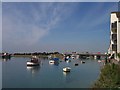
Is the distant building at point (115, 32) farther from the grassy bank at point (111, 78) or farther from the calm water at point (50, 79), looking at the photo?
the grassy bank at point (111, 78)

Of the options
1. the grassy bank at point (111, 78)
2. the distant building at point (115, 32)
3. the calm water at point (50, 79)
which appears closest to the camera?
the grassy bank at point (111, 78)

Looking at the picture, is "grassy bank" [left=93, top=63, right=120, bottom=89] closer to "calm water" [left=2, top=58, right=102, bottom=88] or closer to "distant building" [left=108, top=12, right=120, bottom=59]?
"calm water" [left=2, top=58, right=102, bottom=88]

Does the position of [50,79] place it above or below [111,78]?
below

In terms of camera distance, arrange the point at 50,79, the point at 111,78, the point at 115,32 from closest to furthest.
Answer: the point at 111,78 < the point at 50,79 < the point at 115,32

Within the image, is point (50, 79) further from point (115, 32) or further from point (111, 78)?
point (111, 78)

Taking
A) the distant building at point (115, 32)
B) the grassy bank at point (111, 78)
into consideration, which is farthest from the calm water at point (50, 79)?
the grassy bank at point (111, 78)

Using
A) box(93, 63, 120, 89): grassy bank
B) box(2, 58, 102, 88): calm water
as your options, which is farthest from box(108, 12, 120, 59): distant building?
box(93, 63, 120, 89): grassy bank

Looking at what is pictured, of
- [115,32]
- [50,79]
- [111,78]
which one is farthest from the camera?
[115,32]

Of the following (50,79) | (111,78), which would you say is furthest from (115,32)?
(111,78)

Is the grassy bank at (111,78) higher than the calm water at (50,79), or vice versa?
the grassy bank at (111,78)

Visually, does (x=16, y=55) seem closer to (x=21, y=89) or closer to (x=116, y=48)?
(x=116, y=48)

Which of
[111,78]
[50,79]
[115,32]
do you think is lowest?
[50,79]

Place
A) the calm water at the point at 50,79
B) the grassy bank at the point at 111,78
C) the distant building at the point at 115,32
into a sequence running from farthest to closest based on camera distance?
the distant building at the point at 115,32 → the calm water at the point at 50,79 → the grassy bank at the point at 111,78

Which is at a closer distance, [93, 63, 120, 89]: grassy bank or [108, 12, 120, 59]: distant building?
[93, 63, 120, 89]: grassy bank
